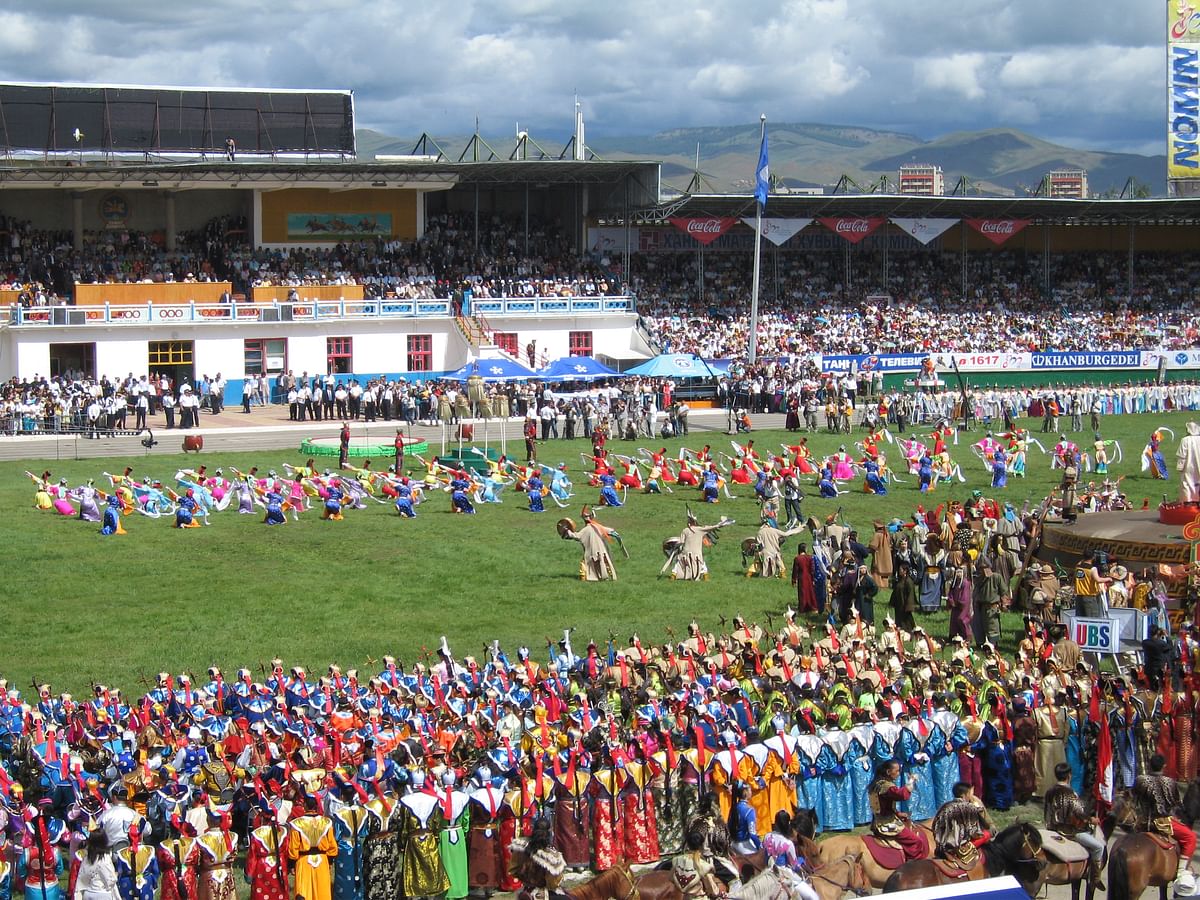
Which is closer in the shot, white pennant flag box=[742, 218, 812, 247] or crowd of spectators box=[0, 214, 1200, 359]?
crowd of spectators box=[0, 214, 1200, 359]

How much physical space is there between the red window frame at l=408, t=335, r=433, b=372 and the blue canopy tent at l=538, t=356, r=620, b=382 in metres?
7.54

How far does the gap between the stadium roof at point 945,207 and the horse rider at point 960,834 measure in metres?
48.6

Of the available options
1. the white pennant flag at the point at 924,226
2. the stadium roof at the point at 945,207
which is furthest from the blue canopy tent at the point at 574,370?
the white pennant flag at the point at 924,226

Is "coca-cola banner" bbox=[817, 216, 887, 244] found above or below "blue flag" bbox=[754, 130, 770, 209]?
below

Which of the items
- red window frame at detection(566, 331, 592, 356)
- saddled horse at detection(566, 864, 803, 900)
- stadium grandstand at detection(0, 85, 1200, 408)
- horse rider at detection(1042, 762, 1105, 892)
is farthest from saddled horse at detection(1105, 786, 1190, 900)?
red window frame at detection(566, 331, 592, 356)

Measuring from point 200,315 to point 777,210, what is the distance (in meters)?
23.3

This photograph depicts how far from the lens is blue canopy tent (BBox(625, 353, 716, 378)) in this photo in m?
47.0

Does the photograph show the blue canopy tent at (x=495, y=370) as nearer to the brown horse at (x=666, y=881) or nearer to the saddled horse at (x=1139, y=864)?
the brown horse at (x=666, y=881)

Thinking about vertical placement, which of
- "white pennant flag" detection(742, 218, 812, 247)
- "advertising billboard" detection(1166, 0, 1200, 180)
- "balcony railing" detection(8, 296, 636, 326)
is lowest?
"balcony railing" detection(8, 296, 636, 326)

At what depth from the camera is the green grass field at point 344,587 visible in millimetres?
20078

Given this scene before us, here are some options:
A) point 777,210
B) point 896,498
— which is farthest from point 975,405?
point 777,210

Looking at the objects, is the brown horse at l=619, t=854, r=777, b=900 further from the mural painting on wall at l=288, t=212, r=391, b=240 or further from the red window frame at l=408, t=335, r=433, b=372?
the mural painting on wall at l=288, t=212, r=391, b=240

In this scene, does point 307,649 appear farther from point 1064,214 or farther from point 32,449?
point 1064,214

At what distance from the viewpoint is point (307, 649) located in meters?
19.9
